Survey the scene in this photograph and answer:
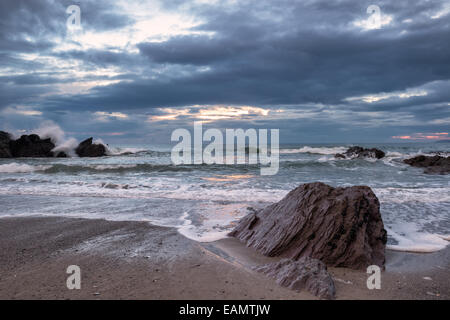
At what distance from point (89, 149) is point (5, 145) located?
8315mm

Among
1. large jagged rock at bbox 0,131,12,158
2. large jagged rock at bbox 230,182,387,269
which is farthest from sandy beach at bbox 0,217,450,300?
large jagged rock at bbox 0,131,12,158

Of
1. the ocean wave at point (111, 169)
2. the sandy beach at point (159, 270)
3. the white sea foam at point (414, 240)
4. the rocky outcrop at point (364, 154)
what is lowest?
the white sea foam at point (414, 240)

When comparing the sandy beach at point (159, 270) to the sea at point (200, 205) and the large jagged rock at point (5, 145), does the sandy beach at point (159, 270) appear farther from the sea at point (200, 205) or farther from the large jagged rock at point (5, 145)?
the large jagged rock at point (5, 145)

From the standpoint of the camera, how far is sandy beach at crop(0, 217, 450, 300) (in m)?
2.78

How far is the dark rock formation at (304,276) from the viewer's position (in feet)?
8.99

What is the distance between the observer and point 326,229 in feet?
12.5

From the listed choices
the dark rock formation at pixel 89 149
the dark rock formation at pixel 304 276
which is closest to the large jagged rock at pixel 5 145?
the dark rock formation at pixel 89 149

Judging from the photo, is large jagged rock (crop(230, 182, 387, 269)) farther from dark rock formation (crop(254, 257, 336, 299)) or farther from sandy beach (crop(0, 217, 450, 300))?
dark rock formation (crop(254, 257, 336, 299))

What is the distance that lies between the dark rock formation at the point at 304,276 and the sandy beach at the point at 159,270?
9cm

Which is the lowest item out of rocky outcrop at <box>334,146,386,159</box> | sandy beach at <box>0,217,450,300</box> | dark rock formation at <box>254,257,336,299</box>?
sandy beach at <box>0,217,450,300</box>

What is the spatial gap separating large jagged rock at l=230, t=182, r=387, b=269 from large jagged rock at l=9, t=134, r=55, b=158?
35260mm

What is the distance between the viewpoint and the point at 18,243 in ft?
14.4
